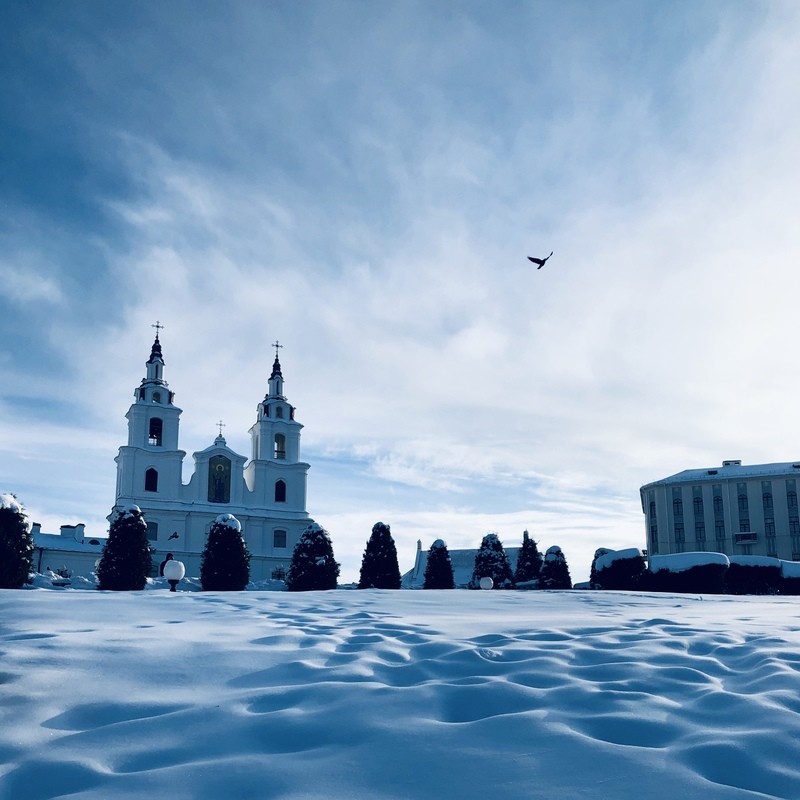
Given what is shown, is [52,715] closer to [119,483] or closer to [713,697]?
[713,697]

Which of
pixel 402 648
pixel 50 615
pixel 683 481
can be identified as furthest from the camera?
pixel 683 481

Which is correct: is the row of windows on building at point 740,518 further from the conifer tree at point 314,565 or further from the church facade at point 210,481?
the conifer tree at point 314,565

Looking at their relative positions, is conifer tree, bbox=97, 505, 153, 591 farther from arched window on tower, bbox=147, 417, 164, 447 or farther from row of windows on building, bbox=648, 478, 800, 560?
row of windows on building, bbox=648, 478, 800, 560

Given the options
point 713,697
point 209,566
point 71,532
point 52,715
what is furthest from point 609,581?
point 71,532

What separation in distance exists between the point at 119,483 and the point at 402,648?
4847cm

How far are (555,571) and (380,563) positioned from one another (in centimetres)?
716

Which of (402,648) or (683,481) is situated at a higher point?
(683,481)

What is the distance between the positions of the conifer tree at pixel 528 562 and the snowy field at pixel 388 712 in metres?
28.9

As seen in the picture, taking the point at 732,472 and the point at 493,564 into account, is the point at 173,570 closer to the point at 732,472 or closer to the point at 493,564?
the point at 493,564

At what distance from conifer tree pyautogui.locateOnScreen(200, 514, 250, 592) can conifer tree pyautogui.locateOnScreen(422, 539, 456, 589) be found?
31.6ft

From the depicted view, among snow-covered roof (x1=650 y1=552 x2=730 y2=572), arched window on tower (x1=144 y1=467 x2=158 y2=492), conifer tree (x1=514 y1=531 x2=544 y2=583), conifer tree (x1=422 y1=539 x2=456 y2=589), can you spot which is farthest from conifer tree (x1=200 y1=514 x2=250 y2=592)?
arched window on tower (x1=144 y1=467 x2=158 y2=492)

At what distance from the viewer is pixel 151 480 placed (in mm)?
49719

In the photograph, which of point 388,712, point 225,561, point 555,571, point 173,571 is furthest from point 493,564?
point 388,712

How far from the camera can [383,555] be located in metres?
28.3
